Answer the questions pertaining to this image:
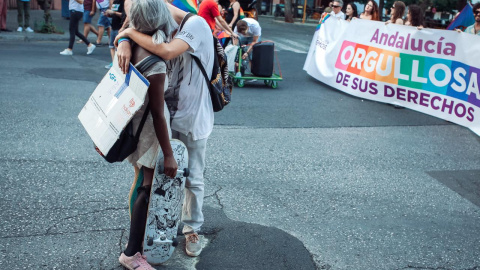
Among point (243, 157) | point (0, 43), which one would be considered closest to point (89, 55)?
point (0, 43)

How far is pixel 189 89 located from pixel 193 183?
→ 0.64 metres

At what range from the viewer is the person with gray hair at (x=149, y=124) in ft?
9.68

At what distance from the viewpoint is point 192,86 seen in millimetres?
3387

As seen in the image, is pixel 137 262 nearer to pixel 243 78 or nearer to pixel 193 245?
pixel 193 245

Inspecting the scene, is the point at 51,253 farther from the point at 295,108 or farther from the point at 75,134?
the point at 295,108

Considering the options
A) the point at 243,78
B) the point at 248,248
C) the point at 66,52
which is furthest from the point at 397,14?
the point at 248,248

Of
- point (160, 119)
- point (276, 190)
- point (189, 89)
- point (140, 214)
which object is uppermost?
point (189, 89)

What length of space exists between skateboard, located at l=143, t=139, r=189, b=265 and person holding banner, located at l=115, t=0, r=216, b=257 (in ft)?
0.69

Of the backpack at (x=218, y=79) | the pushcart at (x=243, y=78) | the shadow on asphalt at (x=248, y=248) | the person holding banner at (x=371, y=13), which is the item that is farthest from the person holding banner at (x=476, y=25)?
the backpack at (x=218, y=79)

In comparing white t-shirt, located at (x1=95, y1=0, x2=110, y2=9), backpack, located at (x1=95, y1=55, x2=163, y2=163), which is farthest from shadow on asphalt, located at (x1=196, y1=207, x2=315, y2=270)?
white t-shirt, located at (x1=95, y1=0, x2=110, y2=9)

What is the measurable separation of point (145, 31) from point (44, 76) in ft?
23.1

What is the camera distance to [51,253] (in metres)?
3.62

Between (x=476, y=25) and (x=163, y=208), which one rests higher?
(x=476, y=25)

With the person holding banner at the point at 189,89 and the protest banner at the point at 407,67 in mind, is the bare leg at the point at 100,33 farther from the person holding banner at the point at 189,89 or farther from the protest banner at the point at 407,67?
the person holding banner at the point at 189,89
